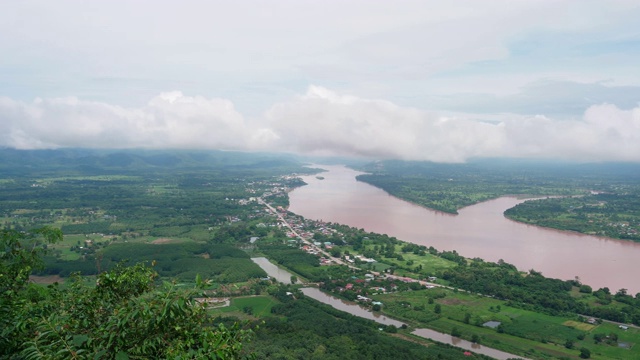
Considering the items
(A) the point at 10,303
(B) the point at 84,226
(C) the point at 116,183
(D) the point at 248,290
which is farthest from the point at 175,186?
(A) the point at 10,303

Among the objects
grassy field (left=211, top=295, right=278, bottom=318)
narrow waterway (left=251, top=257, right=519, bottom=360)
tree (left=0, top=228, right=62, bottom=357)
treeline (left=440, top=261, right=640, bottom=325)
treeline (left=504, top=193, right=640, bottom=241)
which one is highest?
tree (left=0, top=228, right=62, bottom=357)

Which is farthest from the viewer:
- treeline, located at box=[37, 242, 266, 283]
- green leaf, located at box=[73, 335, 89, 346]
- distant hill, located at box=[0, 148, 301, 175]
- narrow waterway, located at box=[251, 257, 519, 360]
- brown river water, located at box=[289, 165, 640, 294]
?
distant hill, located at box=[0, 148, 301, 175]

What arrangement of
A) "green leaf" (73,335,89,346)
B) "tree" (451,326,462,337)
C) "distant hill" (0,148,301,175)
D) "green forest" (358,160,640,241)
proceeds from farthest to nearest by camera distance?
"distant hill" (0,148,301,175) < "green forest" (358,160,640,241) < "tree" (451,326,462,337) < "green leaf" (73,335,89,346)

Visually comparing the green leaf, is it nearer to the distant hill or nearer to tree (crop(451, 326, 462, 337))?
tree (crop(451, 326, 462, 337))

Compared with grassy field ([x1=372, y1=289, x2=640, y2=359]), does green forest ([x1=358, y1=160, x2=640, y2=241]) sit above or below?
above

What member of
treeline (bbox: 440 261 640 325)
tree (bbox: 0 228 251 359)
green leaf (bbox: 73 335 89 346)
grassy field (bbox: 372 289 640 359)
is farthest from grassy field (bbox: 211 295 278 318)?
green leaf (bbox: 73 335 89 346)

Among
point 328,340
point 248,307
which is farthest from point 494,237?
point 328,340
